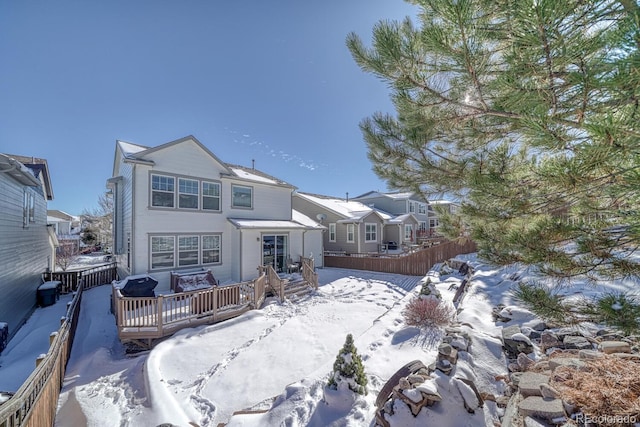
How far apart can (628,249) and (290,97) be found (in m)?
13.0

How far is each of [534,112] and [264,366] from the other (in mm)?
5984

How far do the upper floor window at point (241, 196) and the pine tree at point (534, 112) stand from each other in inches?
412

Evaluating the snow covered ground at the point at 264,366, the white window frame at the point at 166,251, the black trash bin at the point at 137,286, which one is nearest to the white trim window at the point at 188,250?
the white window frame at the point at 166,251

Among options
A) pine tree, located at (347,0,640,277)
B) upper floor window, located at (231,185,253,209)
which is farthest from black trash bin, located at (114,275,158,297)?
pine tree, located at (347,0,640,277)

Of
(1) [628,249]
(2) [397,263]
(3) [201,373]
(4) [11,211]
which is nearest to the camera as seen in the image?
(1) [628,249]

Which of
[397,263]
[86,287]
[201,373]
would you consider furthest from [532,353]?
[86,287]

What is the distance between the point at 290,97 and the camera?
12773 millimetres

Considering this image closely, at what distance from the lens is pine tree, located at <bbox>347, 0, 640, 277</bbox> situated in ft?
5.20

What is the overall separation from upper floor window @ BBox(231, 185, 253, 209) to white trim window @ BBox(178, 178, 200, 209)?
1.80 meters

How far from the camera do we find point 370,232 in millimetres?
20656

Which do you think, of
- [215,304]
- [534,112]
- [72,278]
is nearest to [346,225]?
[215,304]

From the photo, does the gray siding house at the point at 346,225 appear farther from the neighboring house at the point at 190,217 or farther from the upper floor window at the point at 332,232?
the neighboring house at the point at 190,217

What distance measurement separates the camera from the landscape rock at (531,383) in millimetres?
3021

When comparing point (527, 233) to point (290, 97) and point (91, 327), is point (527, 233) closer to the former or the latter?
point (91, 327)
